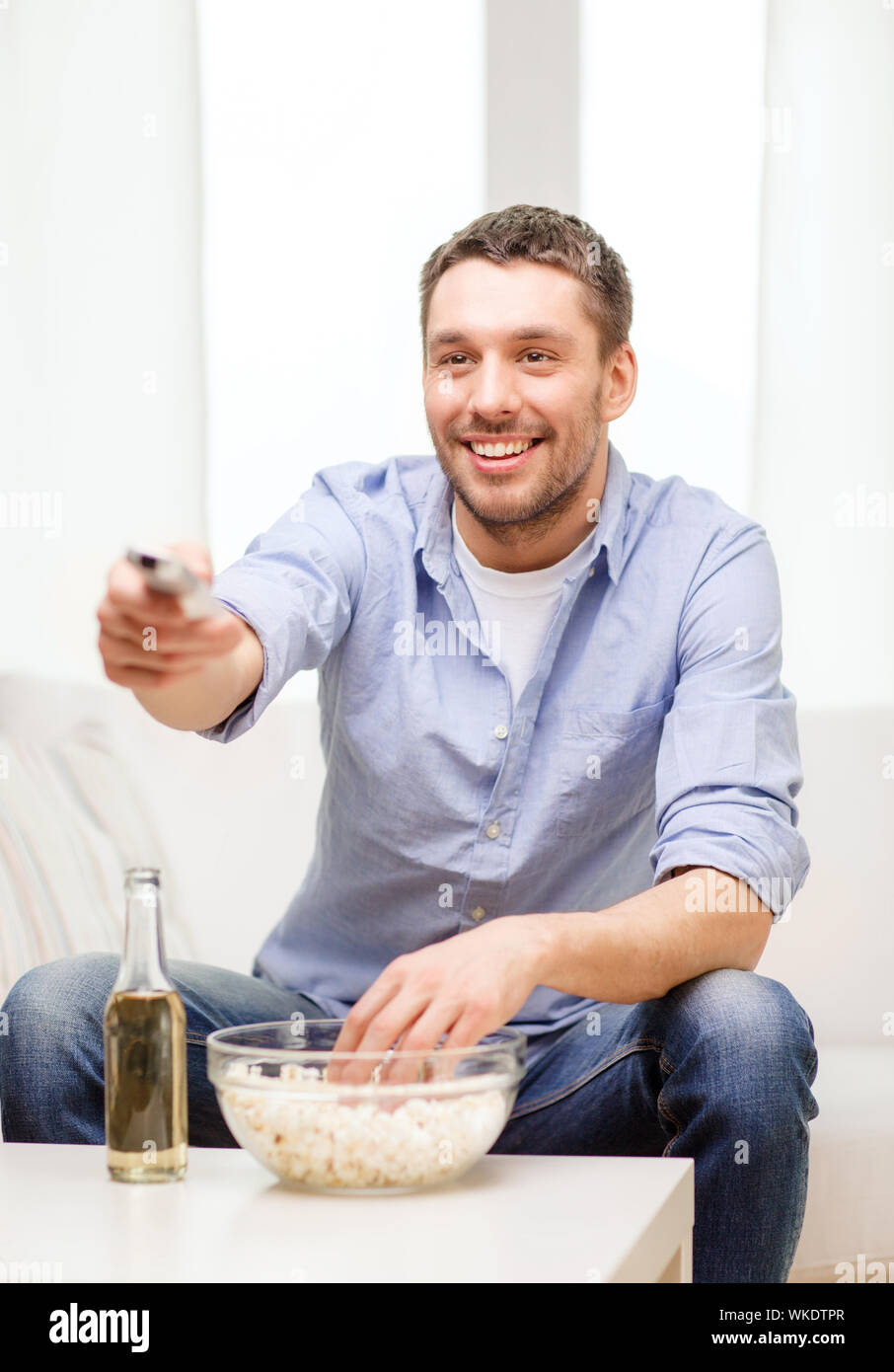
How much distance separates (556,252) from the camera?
4.94 feet

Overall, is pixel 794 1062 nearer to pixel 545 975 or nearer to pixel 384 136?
pixel 545 975

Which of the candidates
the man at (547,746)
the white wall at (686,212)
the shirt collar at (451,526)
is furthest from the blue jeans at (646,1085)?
the white wall at (686,212)

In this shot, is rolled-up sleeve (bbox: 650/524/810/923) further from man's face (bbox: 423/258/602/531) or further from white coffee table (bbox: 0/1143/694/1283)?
white coffee table (bbox: 0/1143/694/1283)

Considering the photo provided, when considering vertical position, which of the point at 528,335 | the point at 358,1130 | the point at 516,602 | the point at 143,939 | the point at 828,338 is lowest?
the point at 358,1130

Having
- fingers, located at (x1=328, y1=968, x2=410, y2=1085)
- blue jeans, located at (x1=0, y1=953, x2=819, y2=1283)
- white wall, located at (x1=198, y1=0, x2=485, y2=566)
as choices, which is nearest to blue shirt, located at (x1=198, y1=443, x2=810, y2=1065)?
blue jeans, located at (x1=0, y1=953, x2=819, y2=1283)

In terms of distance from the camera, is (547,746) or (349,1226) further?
(547,746)

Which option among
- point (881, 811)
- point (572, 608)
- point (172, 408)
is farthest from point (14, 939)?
point (881, 811)

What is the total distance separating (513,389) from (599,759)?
39 centimetres

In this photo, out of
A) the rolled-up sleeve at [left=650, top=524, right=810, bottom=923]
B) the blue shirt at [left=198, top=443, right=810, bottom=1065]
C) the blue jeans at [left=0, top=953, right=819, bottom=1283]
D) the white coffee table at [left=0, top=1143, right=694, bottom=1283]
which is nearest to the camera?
the white coffee table at [left=0, top=1143, right=694, bottom=1283]

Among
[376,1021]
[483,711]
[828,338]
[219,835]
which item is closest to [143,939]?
[376,1021]

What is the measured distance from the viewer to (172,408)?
2.42 meters

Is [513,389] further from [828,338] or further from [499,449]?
[828,338]

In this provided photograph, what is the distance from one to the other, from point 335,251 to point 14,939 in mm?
1199

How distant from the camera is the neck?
4.84 ft
